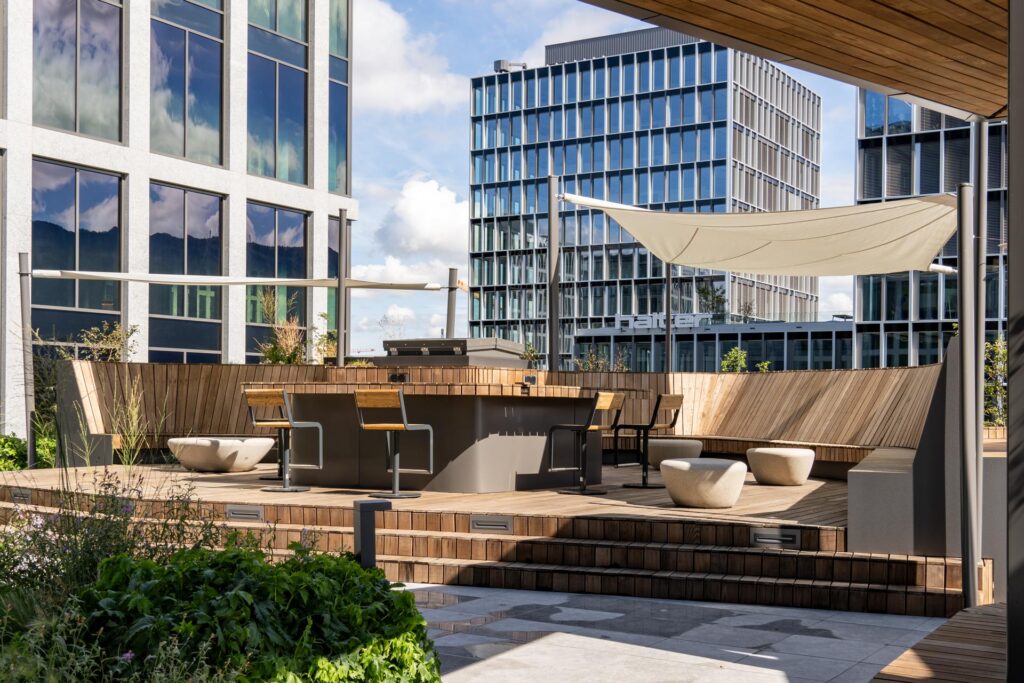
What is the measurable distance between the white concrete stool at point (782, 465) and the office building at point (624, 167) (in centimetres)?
4684

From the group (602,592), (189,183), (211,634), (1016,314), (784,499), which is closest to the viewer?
(1016,314)

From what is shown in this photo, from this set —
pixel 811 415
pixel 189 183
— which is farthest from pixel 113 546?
pixel 189 183

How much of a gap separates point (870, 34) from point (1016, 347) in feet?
8.45

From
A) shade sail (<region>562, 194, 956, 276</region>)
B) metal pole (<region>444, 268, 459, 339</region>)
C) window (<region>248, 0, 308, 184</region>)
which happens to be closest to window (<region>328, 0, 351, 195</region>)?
window (<region>248, 0, 308, 184</region>)

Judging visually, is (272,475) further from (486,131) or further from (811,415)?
(486,131)

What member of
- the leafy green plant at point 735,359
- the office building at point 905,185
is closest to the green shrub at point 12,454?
the office building at point 905,185

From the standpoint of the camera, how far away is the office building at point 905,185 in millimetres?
41312

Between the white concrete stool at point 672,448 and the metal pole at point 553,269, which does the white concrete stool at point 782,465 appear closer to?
the white concrete stool at point 672,448

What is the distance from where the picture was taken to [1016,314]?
8.14 ft

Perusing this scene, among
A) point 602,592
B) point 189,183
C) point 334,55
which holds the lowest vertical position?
point 602,592

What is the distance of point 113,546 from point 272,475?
7.56 meters

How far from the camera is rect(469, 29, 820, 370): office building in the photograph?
62.5 metres

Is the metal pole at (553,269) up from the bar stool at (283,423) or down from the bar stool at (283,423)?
up

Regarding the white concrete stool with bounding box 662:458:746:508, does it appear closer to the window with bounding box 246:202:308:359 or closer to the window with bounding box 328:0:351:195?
the window with bounding box 246:202:308:359
